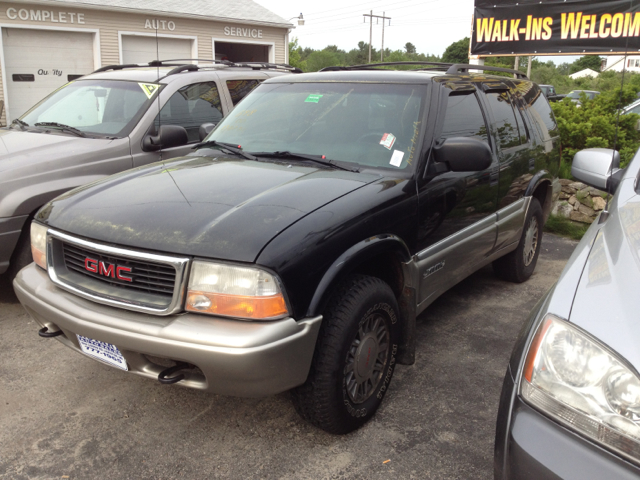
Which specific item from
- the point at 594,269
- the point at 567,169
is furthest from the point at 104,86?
the point at 567,169

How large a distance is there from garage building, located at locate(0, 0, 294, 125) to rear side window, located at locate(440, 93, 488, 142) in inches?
441

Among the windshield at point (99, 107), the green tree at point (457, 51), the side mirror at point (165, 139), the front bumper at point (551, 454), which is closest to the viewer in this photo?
the front bumper at point (551, 454)

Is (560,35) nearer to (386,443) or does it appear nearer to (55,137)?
(55,137)

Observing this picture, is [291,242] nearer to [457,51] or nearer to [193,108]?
[193,108]

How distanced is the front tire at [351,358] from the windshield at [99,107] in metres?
3.22

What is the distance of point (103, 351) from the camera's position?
2.62m

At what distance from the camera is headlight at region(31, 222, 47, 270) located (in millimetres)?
2917

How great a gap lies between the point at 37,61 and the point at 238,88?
34.8ft

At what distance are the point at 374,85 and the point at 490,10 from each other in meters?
6.95

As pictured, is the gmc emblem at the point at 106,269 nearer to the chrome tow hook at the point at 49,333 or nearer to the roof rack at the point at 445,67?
the chrome tow hook at the point at 49,333

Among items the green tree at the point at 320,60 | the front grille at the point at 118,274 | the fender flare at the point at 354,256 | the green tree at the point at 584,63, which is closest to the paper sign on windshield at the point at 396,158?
the fender flare at the point at 354,256

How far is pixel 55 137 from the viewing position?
4.95m

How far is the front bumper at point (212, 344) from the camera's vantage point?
88.4 inches

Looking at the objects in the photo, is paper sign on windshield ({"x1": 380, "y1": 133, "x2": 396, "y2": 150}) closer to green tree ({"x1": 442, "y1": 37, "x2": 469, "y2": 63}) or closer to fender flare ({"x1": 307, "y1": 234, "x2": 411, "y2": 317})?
fender flare ({"x1": 307, "y1": 234, "x2": 411, "y2": 317})
